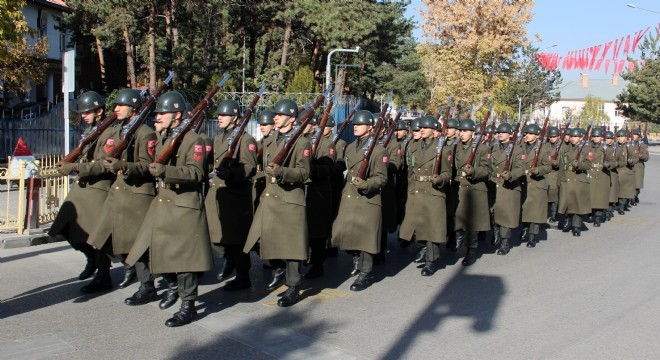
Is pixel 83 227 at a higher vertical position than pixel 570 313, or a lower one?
higher

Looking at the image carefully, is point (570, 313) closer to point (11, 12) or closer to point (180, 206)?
point (180, 206)

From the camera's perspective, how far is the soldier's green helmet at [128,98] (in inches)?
270

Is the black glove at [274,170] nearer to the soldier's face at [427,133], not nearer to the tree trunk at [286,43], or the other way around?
→ the soldier's face at [427,133]

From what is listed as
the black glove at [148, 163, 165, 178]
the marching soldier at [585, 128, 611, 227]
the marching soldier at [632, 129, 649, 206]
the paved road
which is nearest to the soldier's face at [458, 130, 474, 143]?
the paved road

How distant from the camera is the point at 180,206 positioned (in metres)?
5.93

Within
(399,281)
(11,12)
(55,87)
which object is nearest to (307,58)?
(55,87)

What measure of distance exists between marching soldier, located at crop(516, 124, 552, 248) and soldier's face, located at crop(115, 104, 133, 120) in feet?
20.1

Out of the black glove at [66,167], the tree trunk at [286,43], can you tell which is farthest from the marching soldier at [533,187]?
the tree trunk at [286,43]

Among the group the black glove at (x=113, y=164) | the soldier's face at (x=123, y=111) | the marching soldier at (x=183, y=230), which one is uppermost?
the soldier's face at (x=123, y=111)

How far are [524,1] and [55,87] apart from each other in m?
23.6

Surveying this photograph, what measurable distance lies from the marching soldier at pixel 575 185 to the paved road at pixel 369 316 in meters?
2.89

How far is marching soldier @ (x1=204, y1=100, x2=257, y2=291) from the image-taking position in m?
7.33

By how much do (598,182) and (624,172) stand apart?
274 cm

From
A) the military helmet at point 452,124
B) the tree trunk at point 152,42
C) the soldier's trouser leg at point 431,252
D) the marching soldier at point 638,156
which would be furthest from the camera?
the tree trunk at point 152,42
